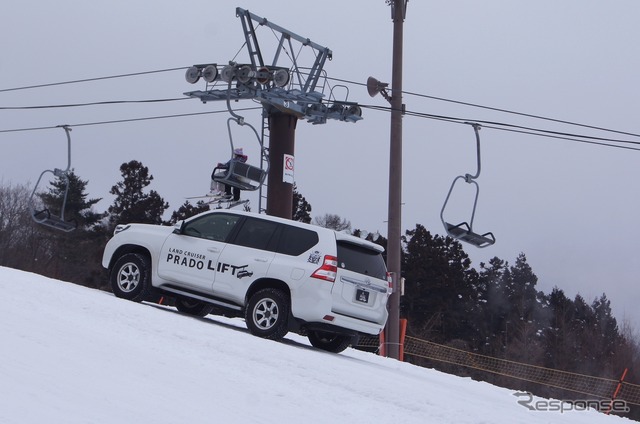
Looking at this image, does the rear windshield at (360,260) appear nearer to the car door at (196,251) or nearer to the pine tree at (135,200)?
the car door at (196,251)

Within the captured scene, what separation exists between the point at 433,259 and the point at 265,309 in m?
46.5

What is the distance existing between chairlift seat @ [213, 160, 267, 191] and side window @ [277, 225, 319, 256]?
5.44 meters

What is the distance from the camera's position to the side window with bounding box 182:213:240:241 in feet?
52.3

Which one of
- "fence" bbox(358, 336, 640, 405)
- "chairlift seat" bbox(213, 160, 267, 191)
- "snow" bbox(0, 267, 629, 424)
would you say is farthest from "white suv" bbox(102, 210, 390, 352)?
"fence" bbox(358, 336, 640, 405)

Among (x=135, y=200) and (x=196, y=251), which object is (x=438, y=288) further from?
(x=196, y=251)

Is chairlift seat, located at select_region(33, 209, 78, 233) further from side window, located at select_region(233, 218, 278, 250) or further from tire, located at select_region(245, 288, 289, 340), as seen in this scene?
tire, located at select_region(245, 288, 289, 340)

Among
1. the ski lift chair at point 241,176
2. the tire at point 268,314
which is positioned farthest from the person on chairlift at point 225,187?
the tire at point 268,314

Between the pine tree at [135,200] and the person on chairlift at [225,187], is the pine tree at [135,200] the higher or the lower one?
the higher one

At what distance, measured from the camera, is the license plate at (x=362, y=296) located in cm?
1530

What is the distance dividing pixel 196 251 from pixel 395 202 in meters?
7.19

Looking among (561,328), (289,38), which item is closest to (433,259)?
(561,328)

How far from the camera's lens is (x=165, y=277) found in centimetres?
1596

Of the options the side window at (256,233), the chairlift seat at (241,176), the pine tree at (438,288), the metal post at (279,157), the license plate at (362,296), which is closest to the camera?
the license plate at (362,296)

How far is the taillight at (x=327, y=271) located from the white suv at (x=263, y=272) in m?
0.01
